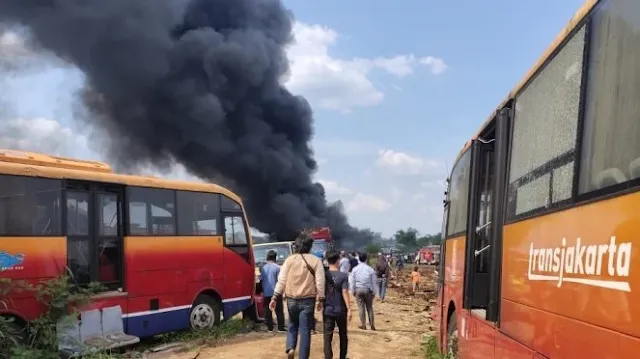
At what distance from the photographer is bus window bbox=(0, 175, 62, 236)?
816 centimetres

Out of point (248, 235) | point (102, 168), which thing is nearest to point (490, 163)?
point (102, 168)

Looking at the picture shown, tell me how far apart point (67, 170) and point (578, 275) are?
8.14m

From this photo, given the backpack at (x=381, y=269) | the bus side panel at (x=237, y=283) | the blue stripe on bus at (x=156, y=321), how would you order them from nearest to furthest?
the blue stripe on bus at (x=156, y=321) → the bus side panel at (x=237, y=283) → the backpack at (x=381, y=269)

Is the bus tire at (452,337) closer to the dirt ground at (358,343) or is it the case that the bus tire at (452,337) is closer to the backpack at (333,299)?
the backpack at (333,299)

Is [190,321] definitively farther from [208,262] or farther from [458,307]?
[458,307]

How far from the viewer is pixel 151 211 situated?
10414mm

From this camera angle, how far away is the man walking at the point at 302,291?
7.48 m

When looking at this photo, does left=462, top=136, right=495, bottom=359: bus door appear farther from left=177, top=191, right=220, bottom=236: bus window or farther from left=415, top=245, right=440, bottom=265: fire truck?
left=415, top=245, right=440, bottom=265: fire truck

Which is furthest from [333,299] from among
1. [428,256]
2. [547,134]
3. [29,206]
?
[428,256]

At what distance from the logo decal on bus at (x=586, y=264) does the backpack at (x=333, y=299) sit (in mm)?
4969

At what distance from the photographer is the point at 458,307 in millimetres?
6496

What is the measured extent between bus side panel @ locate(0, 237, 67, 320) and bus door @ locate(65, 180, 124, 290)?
323mm

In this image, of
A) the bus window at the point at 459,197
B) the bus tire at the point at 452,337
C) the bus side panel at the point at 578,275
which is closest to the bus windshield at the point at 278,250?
the bus window at the point at 459,197

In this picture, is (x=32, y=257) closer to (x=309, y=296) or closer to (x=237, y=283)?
(x=309, y=296)
